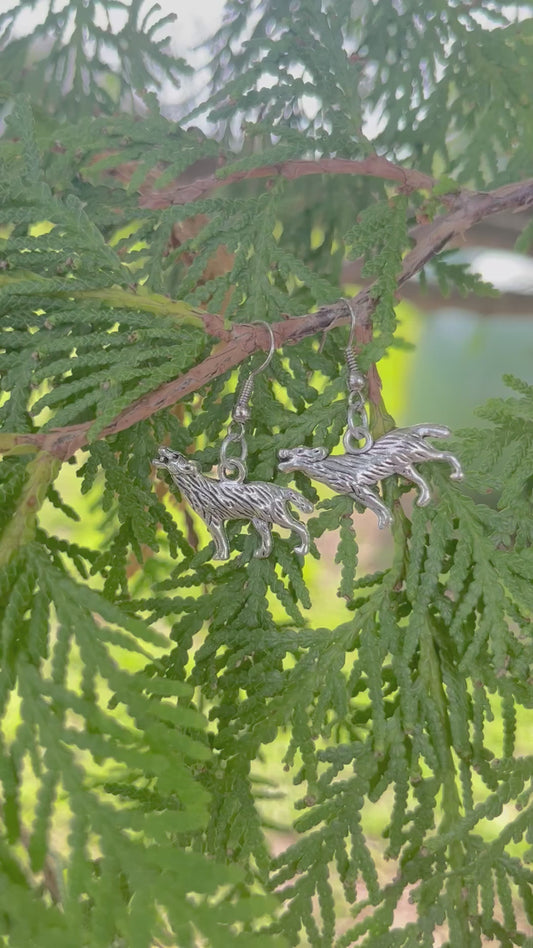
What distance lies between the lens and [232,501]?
85 centimetres

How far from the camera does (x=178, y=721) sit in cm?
56

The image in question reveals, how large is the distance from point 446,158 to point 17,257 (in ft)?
2.52

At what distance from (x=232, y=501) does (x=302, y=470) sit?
90 millimetres

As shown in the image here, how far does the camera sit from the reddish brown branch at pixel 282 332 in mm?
771

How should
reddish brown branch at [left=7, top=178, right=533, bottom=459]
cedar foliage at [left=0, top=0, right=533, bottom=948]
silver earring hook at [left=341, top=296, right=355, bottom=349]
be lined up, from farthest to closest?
silver earring hook at [left=341, top=296, right=355, bottom=349]
reddish brown branch at [left=7, top=178, right=533, bottom=459]
cedar foliage at [left=0, top=0, right=533, bottom=948]

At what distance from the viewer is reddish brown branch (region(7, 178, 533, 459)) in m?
0.77

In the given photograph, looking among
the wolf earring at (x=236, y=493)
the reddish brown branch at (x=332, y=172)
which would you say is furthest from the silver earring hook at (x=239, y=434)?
the reddish brown branch at (x=332, y=172)

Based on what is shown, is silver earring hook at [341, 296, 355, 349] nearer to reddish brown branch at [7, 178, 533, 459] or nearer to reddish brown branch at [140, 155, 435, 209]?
reddish brown branch at [7, 178, 533, 459]

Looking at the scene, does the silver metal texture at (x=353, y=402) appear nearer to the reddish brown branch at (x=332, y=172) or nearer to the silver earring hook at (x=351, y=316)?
the silver earring hook at (x=351, y=316)

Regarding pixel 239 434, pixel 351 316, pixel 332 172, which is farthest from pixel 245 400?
pixel 332 172

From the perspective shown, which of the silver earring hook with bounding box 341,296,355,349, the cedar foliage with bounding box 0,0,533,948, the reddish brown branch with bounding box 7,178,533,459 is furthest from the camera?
the silver earring hook with bounding box 341,296,355,349

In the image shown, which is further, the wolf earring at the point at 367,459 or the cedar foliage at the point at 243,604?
the wolf earring at the point at 367,459

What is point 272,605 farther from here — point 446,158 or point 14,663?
point 14,663

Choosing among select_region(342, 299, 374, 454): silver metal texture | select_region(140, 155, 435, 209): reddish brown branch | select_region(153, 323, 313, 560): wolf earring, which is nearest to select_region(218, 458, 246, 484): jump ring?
select_region(153, 323, 313, 560): wolf earring
